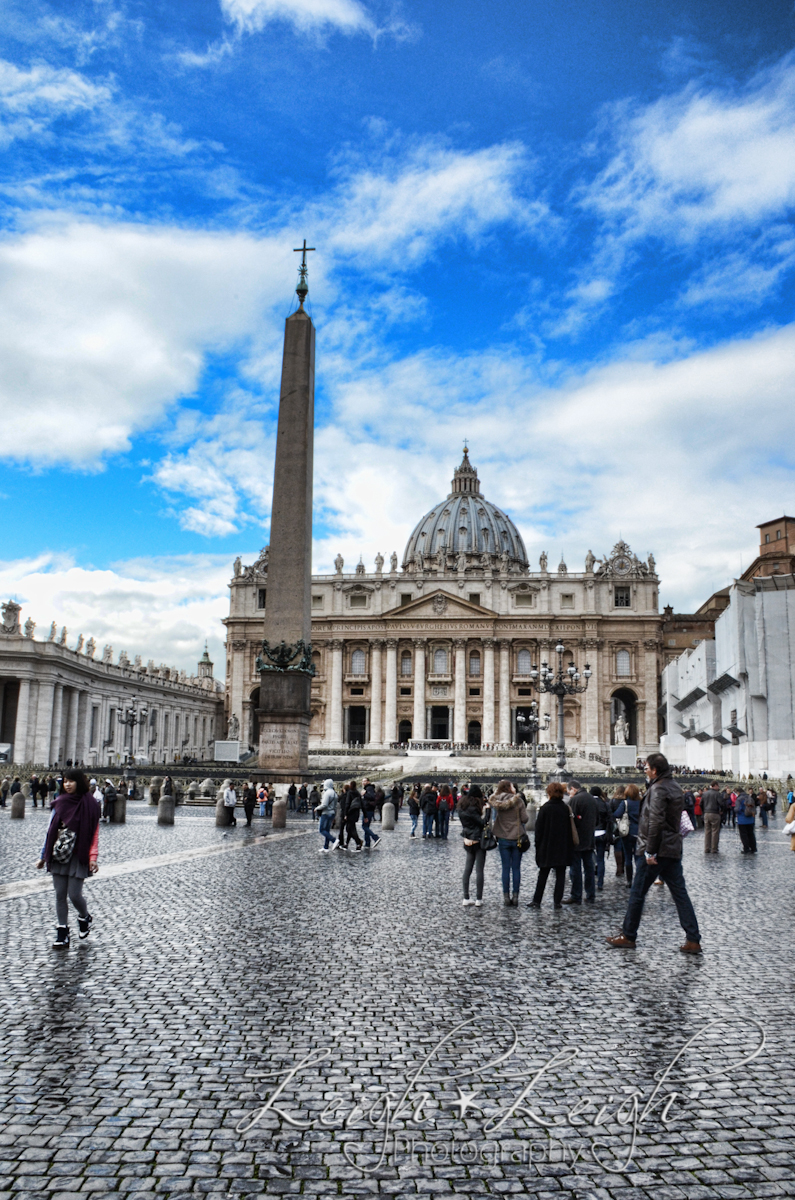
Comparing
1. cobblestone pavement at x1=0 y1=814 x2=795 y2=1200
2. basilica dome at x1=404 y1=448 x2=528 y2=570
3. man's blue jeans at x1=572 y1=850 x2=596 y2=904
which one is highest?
basilica dome at x1=404 y1=448 x2=528 y2=570

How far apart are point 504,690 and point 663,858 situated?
69949mm

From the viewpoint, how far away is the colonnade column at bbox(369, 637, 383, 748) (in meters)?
77.3

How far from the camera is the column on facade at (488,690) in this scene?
248 feet

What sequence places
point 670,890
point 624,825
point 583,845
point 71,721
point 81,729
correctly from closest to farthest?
point 670,890 → point 583,845 → point 624,825 → point 71,721 → point 81,729

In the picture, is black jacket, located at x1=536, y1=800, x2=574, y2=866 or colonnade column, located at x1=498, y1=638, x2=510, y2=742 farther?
colonnade column, located at x1=498, y1=638, x2=510, y2=742

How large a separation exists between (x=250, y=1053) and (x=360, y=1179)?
143cm

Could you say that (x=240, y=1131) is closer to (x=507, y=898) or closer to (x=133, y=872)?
(x=507, y=898)

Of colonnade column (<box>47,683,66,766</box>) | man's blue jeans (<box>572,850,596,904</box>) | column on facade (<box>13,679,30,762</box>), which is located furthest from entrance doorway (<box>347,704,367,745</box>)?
man's blue jeans (<box>572,850,596,904</box>)

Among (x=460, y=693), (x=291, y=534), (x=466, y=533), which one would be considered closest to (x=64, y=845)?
(x=291, y=534)

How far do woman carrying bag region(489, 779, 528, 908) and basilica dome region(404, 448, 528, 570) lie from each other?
86.5 meters

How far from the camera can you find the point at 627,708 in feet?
263

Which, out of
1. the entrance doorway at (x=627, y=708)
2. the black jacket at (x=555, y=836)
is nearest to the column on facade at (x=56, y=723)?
the black jacket at (x=555, y=836)

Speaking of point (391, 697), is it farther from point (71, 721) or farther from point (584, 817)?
point (584, 817)

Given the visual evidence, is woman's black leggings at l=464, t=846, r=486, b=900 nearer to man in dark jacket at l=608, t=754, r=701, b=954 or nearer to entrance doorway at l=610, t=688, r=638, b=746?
man in dark jacket at l=608, t=754, r=701, b=954
